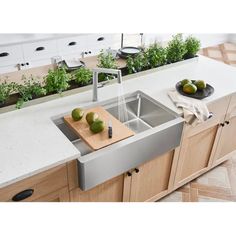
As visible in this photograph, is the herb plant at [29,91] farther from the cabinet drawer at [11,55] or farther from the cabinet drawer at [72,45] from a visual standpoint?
the cabinet drawer at [72,45]

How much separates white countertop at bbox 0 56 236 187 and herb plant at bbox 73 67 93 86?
0.27ft

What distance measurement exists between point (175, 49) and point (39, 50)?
202 centimetres

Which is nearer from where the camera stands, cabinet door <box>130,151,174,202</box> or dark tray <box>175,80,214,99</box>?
cabinet door <box>130,151,174,202</box>

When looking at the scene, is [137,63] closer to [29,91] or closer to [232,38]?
[29,91]

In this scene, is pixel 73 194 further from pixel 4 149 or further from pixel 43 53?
pixel 43 53

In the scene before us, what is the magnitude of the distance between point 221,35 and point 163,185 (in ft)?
16.2

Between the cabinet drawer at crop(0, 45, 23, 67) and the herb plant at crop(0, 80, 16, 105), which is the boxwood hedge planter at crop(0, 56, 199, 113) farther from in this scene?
the cabinet drawer at crop(0, 45, 23, 67)

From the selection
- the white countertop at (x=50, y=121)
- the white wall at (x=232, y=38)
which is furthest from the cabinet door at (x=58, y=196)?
the white wall at (x=232, y=38)

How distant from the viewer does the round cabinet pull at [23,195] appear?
Result: 1.22m

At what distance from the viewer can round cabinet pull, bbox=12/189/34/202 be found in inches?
47.9

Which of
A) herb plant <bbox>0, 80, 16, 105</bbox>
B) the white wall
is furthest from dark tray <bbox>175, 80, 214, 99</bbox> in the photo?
the white wall

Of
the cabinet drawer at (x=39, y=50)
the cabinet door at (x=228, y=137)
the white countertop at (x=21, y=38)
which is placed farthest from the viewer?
the cabinet drawer at (x=39, y=50)

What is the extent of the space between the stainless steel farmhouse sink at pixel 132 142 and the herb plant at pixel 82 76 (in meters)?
0.19

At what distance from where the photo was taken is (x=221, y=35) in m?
5.93
